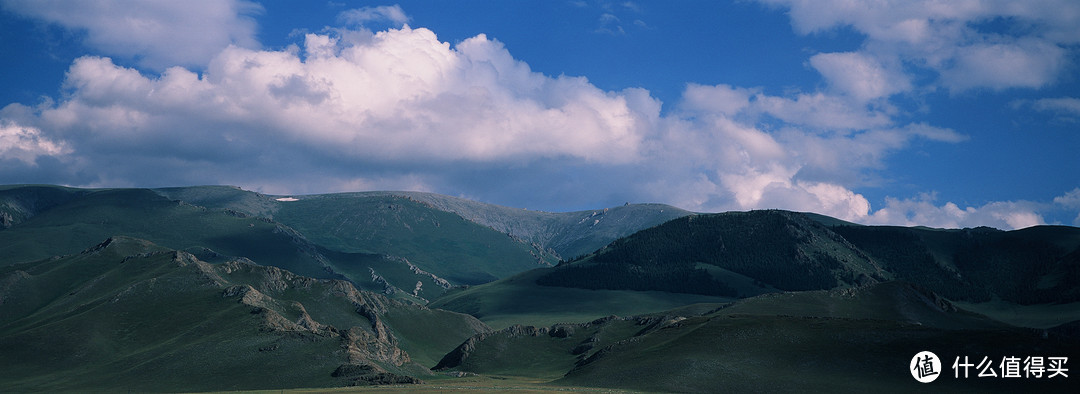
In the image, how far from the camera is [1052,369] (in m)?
132

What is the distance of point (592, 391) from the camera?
15100 cm

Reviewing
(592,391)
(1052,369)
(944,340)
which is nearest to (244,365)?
(592,391)

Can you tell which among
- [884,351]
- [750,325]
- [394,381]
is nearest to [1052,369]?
[884,351]

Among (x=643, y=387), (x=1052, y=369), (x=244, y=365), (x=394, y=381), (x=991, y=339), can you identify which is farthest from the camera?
(x=244, y=365)

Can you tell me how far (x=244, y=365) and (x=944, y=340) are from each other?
158 meters

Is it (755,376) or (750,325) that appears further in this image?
(750,325)

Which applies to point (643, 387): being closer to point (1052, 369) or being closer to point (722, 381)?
point (722, 381)

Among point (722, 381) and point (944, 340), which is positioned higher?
point (944, 340)

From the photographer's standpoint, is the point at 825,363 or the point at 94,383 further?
the point at 94,383

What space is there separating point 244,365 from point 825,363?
136m

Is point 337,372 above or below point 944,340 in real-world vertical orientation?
below

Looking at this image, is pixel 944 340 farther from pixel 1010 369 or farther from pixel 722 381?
pixel 722 381

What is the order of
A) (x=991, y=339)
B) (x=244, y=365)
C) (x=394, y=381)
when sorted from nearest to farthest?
1. (x=991, y=339)
2. (x=394, y=381)
3. (x=244, y=365)

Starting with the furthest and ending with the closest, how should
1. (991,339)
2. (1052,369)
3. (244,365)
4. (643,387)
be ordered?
(244,365) < (643,387) < (991,339) < (1052,369)
